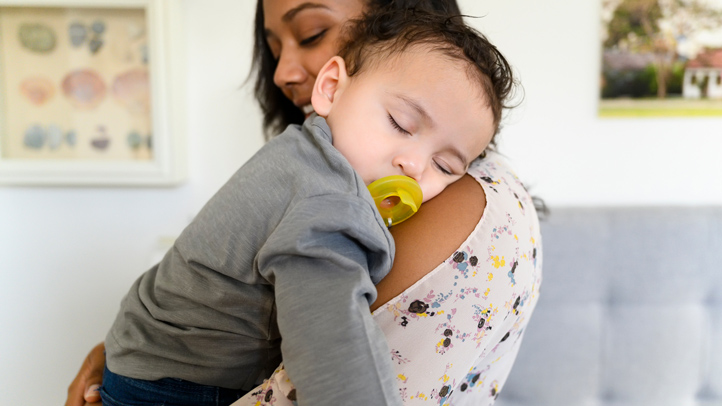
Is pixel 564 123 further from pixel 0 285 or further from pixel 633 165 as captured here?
pixel 0 285

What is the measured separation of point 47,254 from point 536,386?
197cm

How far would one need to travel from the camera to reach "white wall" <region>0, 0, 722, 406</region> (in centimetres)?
176

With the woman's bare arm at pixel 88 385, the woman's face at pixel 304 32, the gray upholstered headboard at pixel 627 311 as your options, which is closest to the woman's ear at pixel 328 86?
the woman's face at pixel 304 32

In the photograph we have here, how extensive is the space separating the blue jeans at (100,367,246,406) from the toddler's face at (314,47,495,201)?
49 centimetres

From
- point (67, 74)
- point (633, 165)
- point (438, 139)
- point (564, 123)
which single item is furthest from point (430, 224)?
point (67, 74)

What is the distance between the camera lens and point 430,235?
78cm

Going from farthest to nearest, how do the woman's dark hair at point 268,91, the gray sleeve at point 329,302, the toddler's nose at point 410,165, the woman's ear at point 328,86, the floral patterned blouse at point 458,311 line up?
1. the woman's dark hair at point 268,91
2. the woman's ear at point 328,86
3. the toddler's nose at point 410,165
4. the floral patterned blouse at point 458,311
5. the gray sleeve at point 329,302

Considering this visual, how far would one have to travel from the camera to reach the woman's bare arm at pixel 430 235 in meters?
0.74

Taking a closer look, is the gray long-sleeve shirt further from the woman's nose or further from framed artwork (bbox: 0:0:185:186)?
framed artwork (bbox: 0:0:185:186)

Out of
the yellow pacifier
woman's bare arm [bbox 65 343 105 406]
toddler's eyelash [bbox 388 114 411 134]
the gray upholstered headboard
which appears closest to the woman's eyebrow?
toddler's eyelash [bbox 388 114 411 134]

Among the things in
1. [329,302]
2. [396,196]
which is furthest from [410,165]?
[329,302]

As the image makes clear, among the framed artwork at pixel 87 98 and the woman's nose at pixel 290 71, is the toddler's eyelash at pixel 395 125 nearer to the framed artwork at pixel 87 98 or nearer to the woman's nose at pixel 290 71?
the woman's nose at pixel 290 71

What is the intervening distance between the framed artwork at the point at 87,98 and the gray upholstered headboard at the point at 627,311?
4.80 ft

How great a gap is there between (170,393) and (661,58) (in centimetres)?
194
